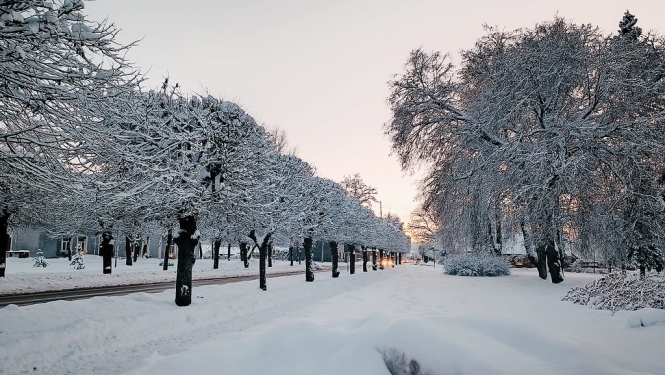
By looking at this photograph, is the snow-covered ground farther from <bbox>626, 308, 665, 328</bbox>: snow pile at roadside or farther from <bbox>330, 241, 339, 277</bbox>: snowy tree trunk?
<bbox>330, 241, 339, 277</bbox>: snowy tree trunk

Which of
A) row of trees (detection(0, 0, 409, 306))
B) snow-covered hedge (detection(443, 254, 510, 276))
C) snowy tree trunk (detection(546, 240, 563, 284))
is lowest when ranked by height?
snow-covered hedge (detection(443, 254, 510, 276))

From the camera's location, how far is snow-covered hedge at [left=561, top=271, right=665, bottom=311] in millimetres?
7969

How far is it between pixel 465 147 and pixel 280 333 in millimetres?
13495

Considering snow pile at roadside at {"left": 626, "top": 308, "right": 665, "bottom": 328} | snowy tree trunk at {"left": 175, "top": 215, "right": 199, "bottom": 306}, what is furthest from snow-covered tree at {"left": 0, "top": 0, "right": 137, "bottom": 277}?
snow pile at roadside at {"left": 626, "top": 308, "right": 665, "bottom": 328}

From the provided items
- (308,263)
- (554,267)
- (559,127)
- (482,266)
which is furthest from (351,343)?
(482,266)

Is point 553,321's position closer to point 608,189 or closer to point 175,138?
point 608,189

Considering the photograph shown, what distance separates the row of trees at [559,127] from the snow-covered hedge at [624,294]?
311cm

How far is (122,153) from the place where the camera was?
293 inches

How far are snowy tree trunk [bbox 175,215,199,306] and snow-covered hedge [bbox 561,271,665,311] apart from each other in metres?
12.2

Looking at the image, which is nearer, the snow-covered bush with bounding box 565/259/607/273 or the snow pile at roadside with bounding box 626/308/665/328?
the snow pile at roadside with bounding box 626/308/665/328

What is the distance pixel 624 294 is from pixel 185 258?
13.0 metres

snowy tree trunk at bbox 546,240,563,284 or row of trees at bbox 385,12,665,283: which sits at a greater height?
row of trees at bbox 385,12,665,283

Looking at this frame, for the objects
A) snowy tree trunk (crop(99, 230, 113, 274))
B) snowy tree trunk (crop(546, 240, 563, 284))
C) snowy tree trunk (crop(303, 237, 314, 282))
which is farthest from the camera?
snowy tree trunk (crop(99, 230, 113, 274))

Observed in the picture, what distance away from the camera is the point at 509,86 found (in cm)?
1297
